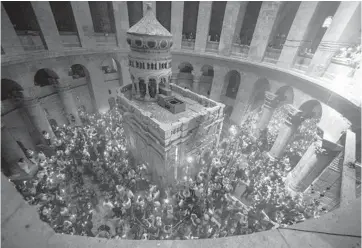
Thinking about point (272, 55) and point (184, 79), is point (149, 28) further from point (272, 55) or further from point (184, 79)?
point (272, 55)

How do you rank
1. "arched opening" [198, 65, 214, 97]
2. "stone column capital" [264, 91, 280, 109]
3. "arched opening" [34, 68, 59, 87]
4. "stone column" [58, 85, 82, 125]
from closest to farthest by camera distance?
"stone column capital" [264, 91, 280, 109]
"arched opening" [34, 68, 59, 87]
"stone column" [58, 85, 82, 125]
"arched opening" [198, 65, 214, 97]

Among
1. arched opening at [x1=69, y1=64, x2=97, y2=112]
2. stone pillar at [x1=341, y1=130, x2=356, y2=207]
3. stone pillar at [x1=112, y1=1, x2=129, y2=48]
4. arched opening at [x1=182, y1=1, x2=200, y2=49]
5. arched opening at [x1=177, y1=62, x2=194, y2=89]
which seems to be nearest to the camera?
stone pillar at [x1=341, y1=130, x2=356, y2=207]

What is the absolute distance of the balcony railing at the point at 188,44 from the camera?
18.4m

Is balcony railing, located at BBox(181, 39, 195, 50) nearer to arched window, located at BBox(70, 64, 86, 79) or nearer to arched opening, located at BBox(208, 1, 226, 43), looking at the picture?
arched opening, located at BBox(208, 1, 226, 43)

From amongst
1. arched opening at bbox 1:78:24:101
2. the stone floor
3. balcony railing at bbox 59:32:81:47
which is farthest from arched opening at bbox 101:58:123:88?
the stone floor

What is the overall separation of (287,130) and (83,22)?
19921mm

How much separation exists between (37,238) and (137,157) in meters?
11.5

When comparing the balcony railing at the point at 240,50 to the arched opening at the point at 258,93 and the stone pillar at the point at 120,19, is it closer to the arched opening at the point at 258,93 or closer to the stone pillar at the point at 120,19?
the arched opening at the point at 258,93

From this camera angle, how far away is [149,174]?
39.1 ft

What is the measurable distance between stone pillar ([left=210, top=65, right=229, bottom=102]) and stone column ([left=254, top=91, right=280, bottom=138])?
4930mm

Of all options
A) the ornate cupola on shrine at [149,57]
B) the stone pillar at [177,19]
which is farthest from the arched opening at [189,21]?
the ornate cupola on shrine at [149,57]

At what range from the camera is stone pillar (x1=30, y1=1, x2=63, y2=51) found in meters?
12.4

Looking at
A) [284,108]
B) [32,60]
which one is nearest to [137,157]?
[32,60]

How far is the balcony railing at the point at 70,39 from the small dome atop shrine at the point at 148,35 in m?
7.05
